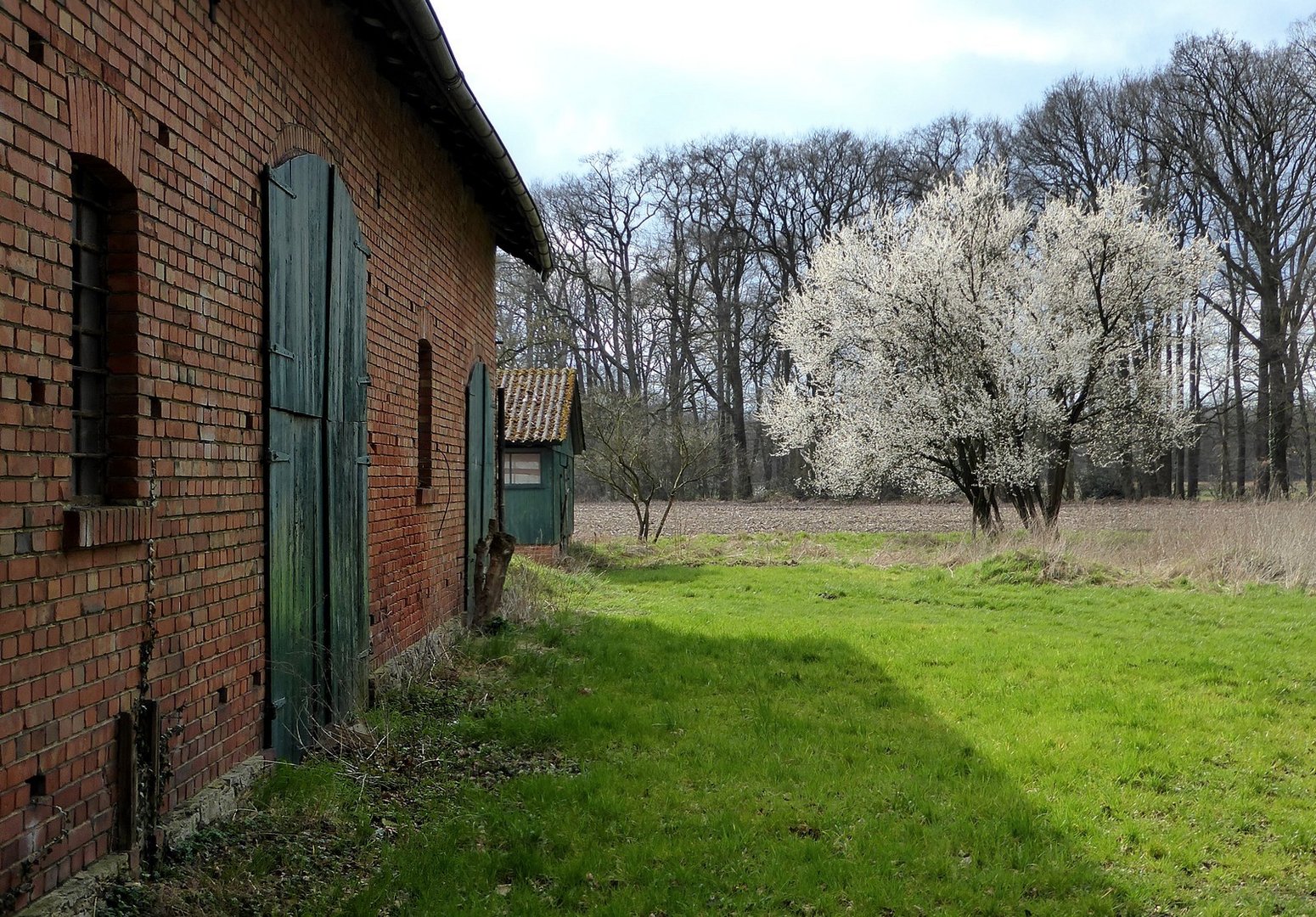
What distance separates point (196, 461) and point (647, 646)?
18.8ft

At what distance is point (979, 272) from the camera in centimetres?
1962

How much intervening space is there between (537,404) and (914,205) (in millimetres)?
25065

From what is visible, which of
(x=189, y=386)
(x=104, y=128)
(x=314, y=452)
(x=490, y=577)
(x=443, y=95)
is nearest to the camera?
(x=104, y=128)

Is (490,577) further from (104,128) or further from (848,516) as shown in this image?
(848,516)

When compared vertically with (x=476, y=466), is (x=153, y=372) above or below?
above

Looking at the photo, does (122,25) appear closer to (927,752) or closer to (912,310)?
(927,752)

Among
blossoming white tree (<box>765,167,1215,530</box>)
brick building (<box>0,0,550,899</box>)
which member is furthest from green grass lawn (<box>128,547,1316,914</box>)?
blossoming white tree (<box>765,167,1215,530</box>)

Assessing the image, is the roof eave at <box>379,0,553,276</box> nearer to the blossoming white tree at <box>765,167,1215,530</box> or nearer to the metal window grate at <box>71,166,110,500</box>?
the metal window grate at <box>71,166,110,500</box>

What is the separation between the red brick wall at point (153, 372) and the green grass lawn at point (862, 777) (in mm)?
1112

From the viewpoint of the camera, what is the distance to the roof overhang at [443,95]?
5.65 metres

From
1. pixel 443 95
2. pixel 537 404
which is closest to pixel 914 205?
pixel 537 404

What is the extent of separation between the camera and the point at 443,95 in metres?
6.73

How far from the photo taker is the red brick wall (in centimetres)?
286

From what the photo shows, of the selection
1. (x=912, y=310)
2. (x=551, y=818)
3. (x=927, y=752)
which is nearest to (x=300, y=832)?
(x=551, y=818)
